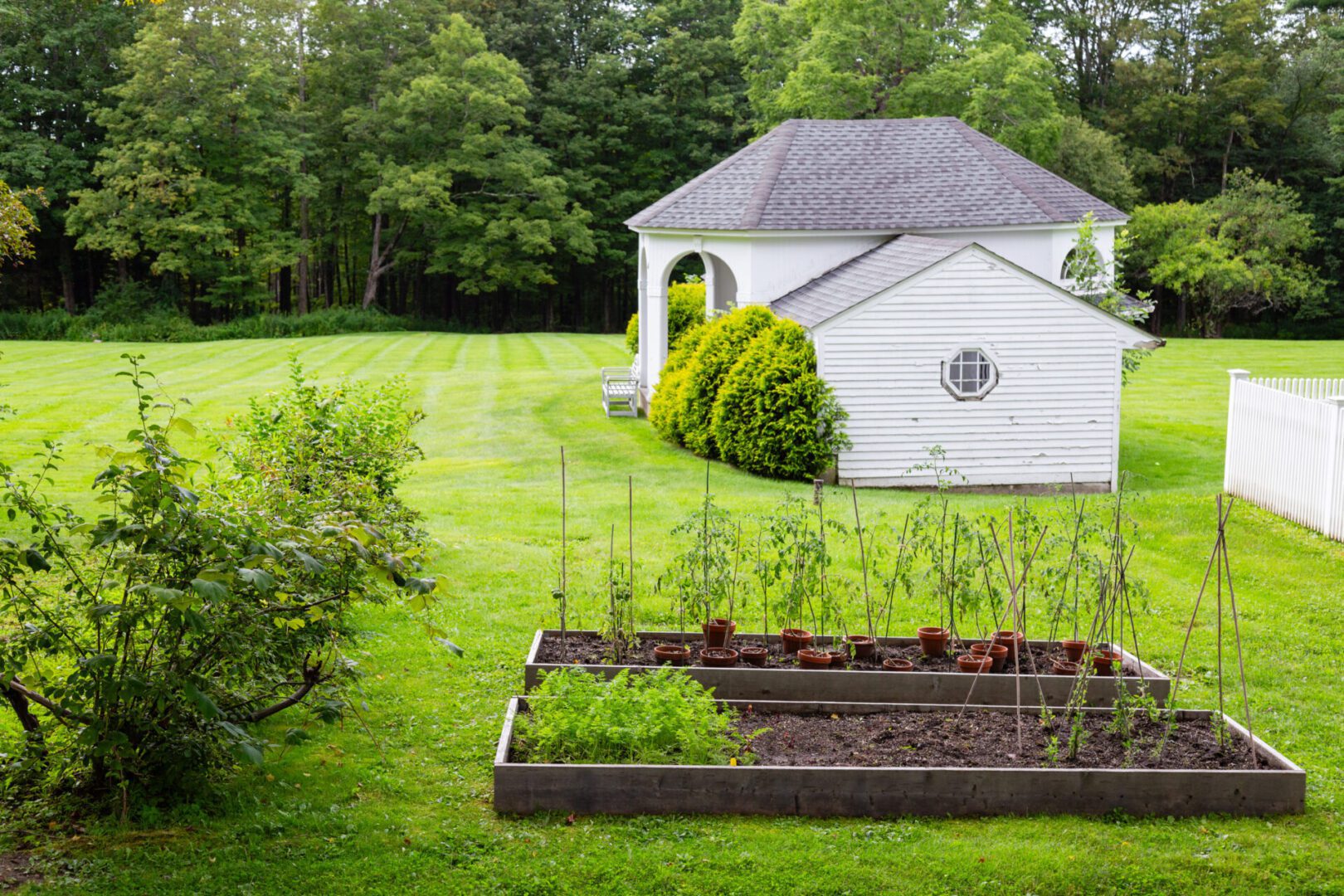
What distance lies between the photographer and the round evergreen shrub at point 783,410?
54.2 ft

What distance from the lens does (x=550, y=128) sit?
45.8 m

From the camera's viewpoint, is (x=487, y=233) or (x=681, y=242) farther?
(x=487, y=233)

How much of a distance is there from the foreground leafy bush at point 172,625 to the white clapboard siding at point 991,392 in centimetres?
1170

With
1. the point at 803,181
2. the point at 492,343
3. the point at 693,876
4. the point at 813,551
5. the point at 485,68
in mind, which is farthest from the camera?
the point at 485,68

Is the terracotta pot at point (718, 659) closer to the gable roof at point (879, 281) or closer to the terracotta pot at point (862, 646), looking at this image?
the terracotta pot at point (862, 646)

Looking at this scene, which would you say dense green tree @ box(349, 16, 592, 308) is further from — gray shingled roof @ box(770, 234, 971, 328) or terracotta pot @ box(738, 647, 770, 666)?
terracotta pot @ box(738, 647, 770, 666)

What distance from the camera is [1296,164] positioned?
162 feet

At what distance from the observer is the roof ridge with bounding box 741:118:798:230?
63.8 ft

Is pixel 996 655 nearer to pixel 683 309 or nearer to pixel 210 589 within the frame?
pixel 210 589

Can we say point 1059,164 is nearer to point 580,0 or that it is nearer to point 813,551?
point 580,0

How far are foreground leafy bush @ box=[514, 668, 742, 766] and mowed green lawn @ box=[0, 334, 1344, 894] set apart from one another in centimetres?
35

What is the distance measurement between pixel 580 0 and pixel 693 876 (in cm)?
4802

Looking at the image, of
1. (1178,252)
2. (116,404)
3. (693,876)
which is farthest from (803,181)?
(1178,252)

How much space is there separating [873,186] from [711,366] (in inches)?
189
